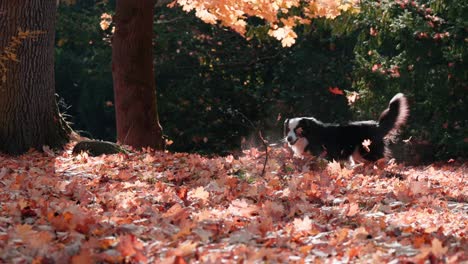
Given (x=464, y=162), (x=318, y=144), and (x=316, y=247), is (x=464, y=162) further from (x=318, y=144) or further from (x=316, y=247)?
(x=316, y=247)

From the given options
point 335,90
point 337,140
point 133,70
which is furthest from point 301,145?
point 335,90

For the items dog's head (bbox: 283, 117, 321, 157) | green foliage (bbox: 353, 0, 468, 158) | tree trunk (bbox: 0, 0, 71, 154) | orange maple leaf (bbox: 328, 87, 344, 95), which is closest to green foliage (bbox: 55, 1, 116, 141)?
orange maple leaf (bbox: 328, 87, 344, 95)

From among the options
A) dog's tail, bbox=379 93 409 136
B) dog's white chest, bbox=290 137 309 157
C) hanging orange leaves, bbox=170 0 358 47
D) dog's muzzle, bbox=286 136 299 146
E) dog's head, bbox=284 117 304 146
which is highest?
hanging orange leaves, bbox=170 0 358 47

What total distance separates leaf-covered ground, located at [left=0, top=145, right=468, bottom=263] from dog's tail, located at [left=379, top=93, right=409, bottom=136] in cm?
189

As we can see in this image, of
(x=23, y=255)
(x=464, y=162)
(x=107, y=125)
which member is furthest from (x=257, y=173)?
(x=107, y=125)

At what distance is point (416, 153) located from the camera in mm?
15422

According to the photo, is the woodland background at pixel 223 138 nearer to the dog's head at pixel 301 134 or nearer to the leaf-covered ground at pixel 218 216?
the leaf-covered ground at pixel 218 216

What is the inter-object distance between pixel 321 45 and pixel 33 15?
9461mm

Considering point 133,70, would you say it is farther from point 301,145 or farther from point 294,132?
point 301,145

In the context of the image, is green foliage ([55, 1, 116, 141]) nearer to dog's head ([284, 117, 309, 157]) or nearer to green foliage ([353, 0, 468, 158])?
green foliage ([353, 0, 468, 158])

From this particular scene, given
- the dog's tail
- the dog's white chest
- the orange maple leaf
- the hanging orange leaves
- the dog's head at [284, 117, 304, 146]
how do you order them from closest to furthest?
the dog's tail
the dog's head at [284, 117, 304, 146]
the dog's white chest
the hanging orange leaves
the orange maple leaf

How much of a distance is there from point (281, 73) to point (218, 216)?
13501 mm

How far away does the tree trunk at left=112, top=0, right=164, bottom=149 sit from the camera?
36.2ft

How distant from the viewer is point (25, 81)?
32.3 ft
